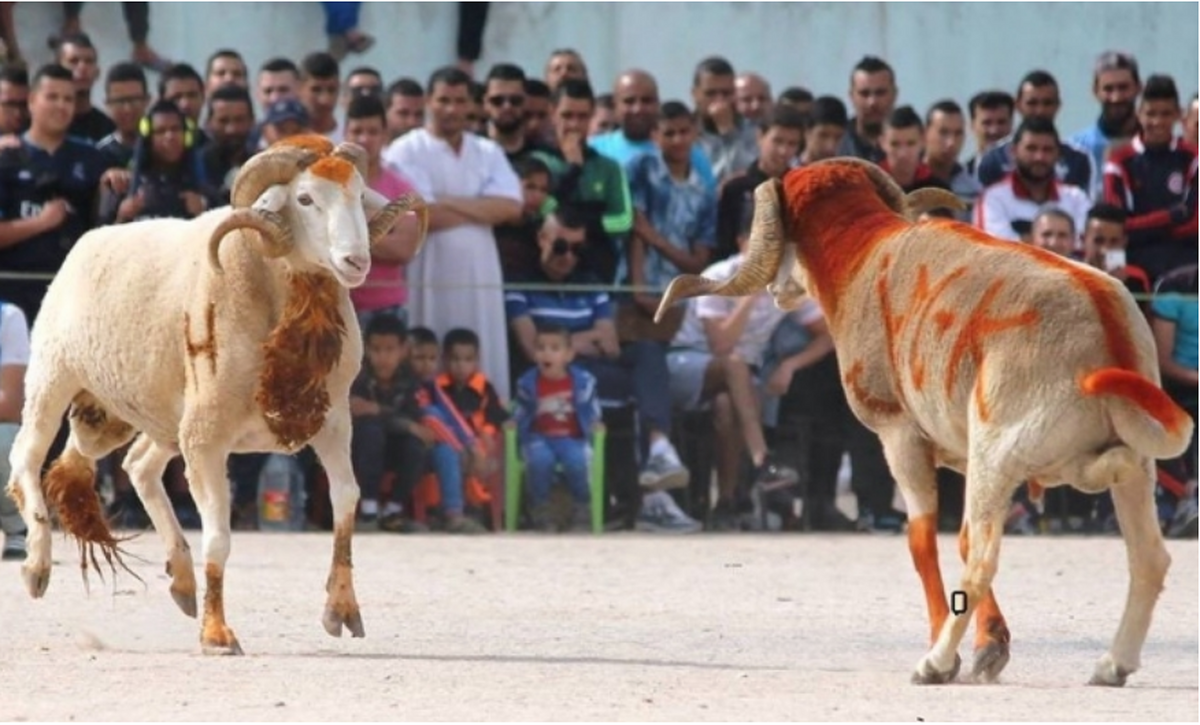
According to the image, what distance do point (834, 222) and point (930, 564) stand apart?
131 cm

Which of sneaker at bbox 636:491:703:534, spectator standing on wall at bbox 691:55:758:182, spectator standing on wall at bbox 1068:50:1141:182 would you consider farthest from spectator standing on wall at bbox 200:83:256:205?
spectator standing on wall at bbox 1068:50:1141:182

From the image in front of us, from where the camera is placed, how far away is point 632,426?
51.6 feet

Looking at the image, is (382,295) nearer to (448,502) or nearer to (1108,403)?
(448,502)

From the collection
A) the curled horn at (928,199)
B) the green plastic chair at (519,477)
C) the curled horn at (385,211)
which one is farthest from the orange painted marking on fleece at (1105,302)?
the green plastic chair at (519,477)

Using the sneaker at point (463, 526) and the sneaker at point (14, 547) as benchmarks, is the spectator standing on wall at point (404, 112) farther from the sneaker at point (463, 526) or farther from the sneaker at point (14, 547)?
the sneaker at point (14, 547)

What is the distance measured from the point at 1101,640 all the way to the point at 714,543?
13.2ft

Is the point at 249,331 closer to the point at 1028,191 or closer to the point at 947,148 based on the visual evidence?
the point at 1028,191

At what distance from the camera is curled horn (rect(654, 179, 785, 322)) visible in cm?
1079

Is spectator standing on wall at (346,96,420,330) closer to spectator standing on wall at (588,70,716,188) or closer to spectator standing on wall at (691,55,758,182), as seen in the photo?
spectator standing on wall at (588,70,716,188)

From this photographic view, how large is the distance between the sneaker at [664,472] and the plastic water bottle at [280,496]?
1.79 metres

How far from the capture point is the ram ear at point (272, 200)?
35.4ft

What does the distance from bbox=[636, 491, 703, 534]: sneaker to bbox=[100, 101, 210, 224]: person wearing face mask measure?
9.05 ft

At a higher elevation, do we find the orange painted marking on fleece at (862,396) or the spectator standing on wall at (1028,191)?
the spectator standing on wall at (1028,191)

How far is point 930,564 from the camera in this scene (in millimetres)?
10109
